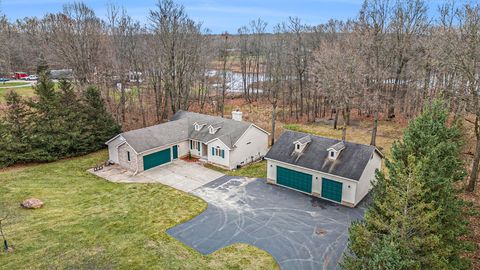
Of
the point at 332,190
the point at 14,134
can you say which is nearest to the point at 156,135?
the point at 14,134

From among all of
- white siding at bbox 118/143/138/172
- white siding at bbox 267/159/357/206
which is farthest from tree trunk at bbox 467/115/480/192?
white siding at bbox 118/143/138/172

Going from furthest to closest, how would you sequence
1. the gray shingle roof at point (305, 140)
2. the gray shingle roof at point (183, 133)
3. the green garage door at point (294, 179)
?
the gray shingle roof at point (183, 133)
the gray shingle roof at point (305, 140)
the green garage door at point (294, 179)

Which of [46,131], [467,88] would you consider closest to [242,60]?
[46,131]

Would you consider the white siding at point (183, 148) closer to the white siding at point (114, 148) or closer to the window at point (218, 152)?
the window at point (218, 152)

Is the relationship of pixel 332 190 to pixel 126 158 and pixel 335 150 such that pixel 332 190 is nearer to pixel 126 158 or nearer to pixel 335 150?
pixel 335 150

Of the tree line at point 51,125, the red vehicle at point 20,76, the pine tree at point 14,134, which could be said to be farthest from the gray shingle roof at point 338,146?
the red vehicle at point 20,76

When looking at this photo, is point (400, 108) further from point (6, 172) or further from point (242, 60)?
point (6, 172)
